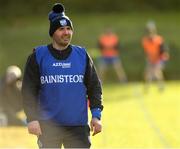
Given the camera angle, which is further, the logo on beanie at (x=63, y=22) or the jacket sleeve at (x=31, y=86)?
the logo on beanie at (x=63, y=22)

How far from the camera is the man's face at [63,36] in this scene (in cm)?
577

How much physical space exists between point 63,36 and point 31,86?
1.63 ft

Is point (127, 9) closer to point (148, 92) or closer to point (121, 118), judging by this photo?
point (148, 92)

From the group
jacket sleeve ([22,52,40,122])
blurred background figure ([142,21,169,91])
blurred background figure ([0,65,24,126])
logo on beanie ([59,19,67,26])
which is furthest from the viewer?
blurred background figure ([142,21,169,91])

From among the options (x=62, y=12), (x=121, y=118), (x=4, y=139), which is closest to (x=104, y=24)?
(x=121, y=118)

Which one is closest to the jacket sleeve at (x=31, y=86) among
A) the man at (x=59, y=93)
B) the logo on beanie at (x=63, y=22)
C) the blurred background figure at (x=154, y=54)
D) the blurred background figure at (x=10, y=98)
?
the man at (x=59, y=93)

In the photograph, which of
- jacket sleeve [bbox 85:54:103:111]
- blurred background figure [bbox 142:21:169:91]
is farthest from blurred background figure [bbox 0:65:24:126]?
blurred background figure [bbox 142:21:169:91]

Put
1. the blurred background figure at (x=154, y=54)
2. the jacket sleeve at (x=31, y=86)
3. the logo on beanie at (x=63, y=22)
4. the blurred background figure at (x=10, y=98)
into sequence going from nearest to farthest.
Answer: the jacket sleeve at (x=31, y=86) → the logo on beanie at (x=63, y=22) → the blurred background figure at (x=10, y=98) → the blurred background figure at (x=154, y=54)

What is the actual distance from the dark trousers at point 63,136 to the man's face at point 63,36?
69 cm

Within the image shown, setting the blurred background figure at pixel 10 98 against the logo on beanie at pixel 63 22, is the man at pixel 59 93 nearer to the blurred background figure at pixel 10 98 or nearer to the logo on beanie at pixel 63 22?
the logo on beanie at pixel 63 22

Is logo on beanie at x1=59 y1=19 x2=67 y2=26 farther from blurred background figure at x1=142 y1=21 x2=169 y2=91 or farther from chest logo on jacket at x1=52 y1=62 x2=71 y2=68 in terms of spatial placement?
blurred background figure at x1=142 y1=21 x2=169 y2=91

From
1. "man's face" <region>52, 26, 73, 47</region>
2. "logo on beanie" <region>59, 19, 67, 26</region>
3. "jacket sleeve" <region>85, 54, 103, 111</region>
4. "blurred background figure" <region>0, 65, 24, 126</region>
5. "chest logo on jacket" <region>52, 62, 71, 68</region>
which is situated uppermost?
"logo on beanie" <region>59, 19, 67, 26</region>

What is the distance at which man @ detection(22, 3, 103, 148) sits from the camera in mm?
5758

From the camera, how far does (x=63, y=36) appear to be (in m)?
5.79
